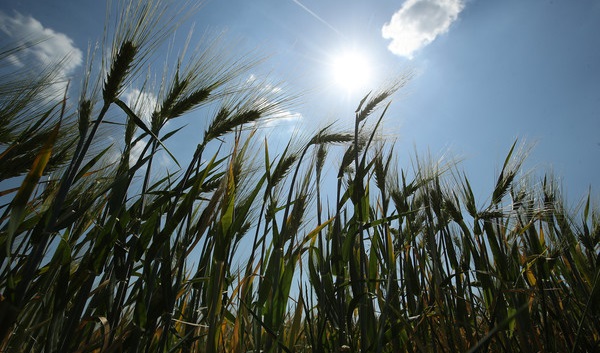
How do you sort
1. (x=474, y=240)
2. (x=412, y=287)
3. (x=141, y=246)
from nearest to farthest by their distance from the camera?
(x=141, y=246) < (x=412, y=287) < (x=474, y=240)

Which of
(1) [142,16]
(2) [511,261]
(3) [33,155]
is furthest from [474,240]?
(3) [33,155]

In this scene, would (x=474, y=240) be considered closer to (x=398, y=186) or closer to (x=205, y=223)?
(x=398, y=186)

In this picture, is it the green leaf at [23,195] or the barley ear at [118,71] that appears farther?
the barley ear at [118,71]

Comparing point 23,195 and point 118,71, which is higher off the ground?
point 118,71

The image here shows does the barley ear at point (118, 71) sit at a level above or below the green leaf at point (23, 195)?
above

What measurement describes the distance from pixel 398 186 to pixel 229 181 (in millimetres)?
1020

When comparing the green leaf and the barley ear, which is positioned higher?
the barley ear

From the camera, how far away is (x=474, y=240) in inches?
66.2

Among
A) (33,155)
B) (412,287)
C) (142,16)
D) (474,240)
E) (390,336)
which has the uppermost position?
(142,16)

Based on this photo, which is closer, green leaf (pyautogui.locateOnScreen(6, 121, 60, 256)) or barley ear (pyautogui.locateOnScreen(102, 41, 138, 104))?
green leaf (pyautogui.locateOnScreen(6, 121, 60, 256))

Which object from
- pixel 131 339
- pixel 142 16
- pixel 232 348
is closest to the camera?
pixel 131 339

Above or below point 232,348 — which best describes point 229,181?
above

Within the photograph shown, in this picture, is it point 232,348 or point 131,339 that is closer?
point 131,339

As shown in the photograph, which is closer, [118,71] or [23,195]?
[23,195]
